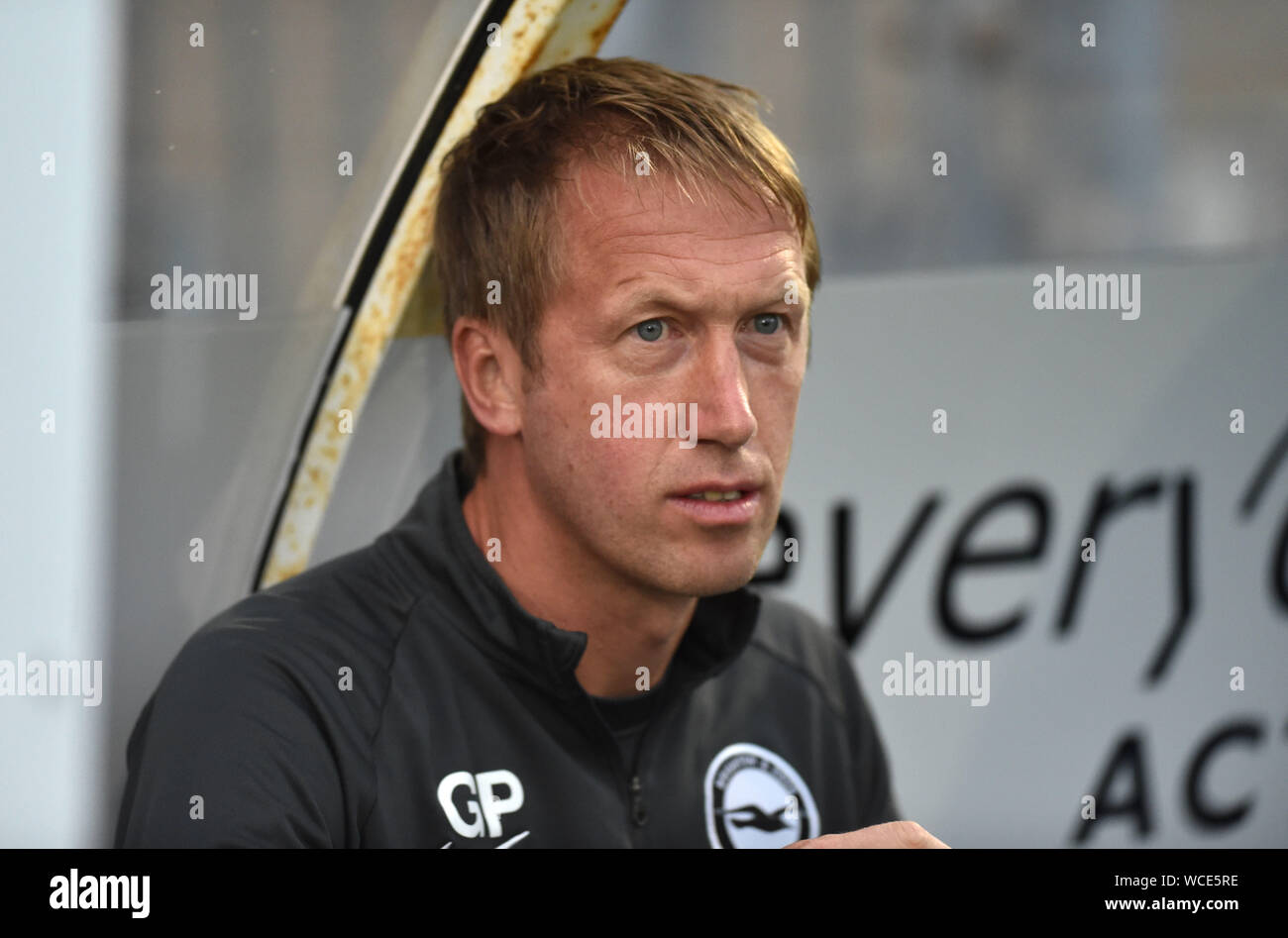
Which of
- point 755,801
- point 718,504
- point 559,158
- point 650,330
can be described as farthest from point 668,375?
point 755,801

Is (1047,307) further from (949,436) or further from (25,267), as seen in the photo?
(25,267)

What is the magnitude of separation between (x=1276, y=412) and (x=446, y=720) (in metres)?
1.53

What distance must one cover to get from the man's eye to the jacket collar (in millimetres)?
312

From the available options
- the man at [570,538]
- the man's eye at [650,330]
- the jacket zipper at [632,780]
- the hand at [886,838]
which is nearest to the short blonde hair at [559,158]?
the man at [570,538]

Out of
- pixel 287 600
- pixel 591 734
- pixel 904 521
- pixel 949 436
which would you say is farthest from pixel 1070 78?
pixel 287 600

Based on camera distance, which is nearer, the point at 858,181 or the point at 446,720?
the point at 446,720

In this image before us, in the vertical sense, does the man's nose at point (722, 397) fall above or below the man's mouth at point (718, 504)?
above

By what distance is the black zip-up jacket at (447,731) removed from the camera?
1.22m

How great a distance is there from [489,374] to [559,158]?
10.8 inches

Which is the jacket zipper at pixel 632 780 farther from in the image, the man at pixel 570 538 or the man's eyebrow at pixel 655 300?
the man's eyebrow at pixel 655 300

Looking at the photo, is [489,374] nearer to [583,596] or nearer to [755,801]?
[583,596]

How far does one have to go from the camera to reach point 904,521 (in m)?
2.10
